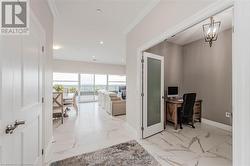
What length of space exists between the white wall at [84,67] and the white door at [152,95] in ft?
21.2

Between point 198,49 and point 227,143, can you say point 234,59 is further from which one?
point 198,49

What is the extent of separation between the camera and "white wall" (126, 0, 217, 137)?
5.79 ft

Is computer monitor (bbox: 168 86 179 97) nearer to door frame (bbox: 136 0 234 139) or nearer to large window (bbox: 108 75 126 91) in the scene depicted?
door frame (bbox: 136 0 234 139)

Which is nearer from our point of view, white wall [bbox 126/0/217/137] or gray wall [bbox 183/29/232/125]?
white wall [bbox 126/0/217/137]

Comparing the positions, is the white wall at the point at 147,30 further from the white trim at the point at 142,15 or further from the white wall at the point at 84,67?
the white wall at the point at 84,67

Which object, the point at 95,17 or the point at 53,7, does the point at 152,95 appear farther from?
the point at 53,7

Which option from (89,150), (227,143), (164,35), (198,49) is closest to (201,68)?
(198,49)

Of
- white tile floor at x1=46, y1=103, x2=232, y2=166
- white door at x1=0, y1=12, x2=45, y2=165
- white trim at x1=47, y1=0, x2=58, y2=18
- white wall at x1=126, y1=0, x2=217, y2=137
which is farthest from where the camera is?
white trim at x1=47, y1=0, x2=58, y2=18

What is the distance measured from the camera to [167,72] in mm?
4664

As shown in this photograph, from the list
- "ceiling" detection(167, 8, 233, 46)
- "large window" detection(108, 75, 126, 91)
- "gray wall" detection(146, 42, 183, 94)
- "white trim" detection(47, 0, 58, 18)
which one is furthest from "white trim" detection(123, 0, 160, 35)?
"large window" detection(108, 75, 126, 91)

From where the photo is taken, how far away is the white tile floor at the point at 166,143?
2279mm

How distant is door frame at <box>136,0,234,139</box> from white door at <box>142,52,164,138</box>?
0.34ft

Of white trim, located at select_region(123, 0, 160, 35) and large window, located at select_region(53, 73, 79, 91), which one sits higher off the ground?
white trim, located at select_region(123, 0, 160, 35)

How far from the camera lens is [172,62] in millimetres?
4824
